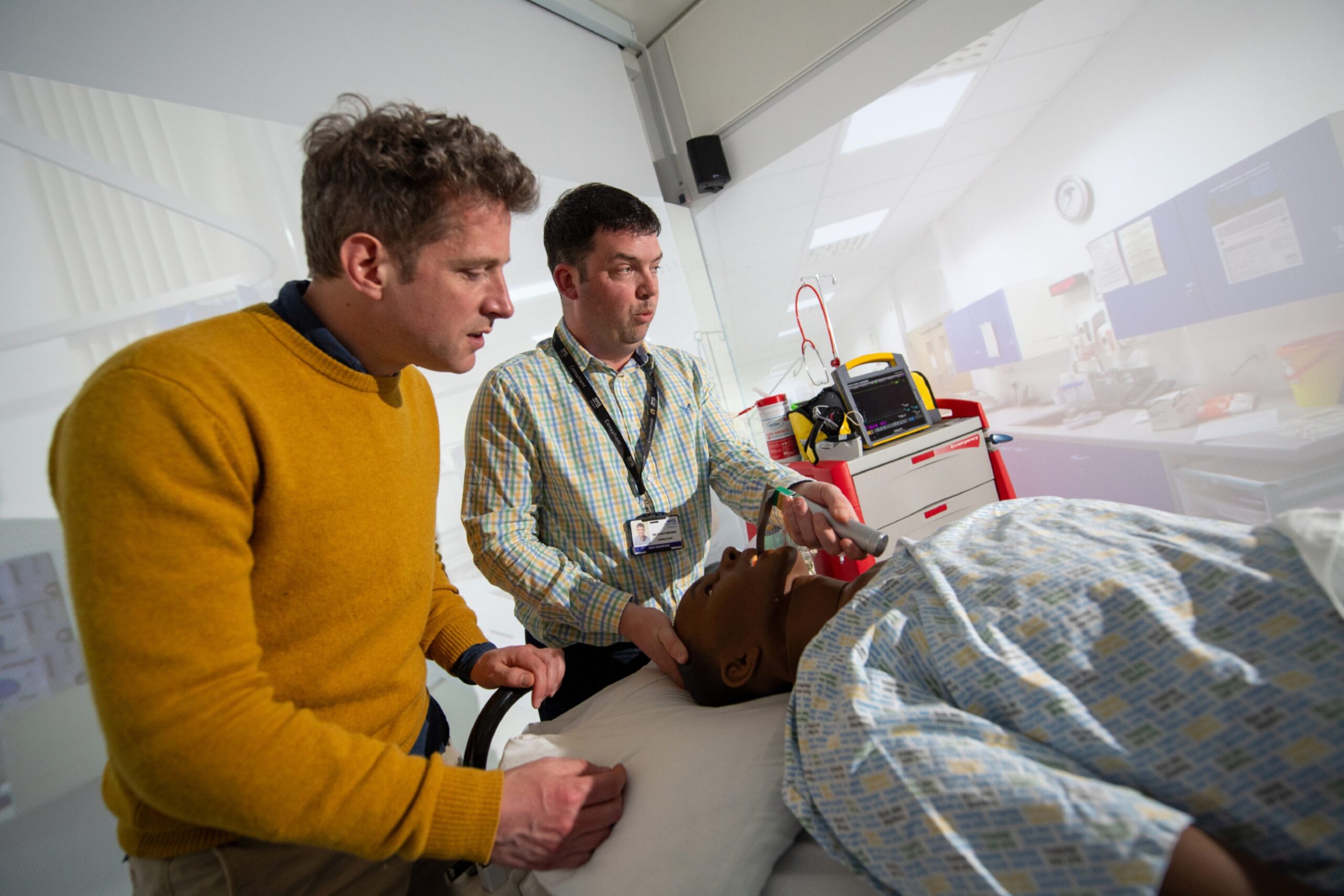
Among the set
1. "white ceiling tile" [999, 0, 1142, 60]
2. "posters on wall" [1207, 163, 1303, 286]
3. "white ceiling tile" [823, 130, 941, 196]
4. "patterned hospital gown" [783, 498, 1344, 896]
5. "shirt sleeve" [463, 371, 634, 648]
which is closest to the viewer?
"patterned hospital gown" [783, 498, 1344, 896]

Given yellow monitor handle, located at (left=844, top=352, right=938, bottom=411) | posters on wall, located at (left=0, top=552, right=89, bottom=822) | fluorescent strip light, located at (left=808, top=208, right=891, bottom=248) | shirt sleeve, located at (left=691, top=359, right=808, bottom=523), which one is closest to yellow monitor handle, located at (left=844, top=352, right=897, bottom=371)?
yellow monitor handle, located at (left=844, top=352, right=938, bottom=411)

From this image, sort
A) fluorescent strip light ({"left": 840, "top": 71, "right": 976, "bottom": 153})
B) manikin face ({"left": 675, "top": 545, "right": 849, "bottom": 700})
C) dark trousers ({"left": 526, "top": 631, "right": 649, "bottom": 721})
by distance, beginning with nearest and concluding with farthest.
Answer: manikin face ({"left": 675, "top": 545, "right": 849, "bottom": 700}) < dark trousers ({"left": 526, "top": 631, "right": 649, "bottom": 721}) < fluorescent strip light ({"left": 840, "top": 71, "right": 976, "bottom": 153})

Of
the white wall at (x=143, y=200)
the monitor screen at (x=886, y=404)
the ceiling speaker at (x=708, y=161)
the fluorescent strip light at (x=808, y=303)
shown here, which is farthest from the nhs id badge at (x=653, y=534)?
the fluorescent strip light at (x=808, y=303)

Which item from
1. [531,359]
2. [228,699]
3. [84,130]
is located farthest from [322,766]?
[84,130]

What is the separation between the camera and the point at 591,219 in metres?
1.89

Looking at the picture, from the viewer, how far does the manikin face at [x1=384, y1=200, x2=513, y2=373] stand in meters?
1.08

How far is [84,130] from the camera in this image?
1720 mm

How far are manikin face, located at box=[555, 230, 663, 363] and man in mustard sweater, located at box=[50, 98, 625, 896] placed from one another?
2.00ft

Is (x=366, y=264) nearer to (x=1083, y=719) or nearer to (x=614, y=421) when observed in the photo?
(x=614, y=421)

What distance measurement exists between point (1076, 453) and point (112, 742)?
4222 mm

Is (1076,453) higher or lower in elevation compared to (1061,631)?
lower

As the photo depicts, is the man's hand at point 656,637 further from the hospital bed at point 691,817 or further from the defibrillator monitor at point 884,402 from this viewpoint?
the defibrillator monitor at point 884,402

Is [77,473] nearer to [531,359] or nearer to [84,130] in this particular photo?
[531,359]

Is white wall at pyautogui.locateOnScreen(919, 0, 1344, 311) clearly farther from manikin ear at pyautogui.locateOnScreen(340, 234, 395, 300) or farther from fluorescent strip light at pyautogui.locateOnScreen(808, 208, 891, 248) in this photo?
manikin ear at pyautogui.locateOnScreen(340, 234, 395, 300)
